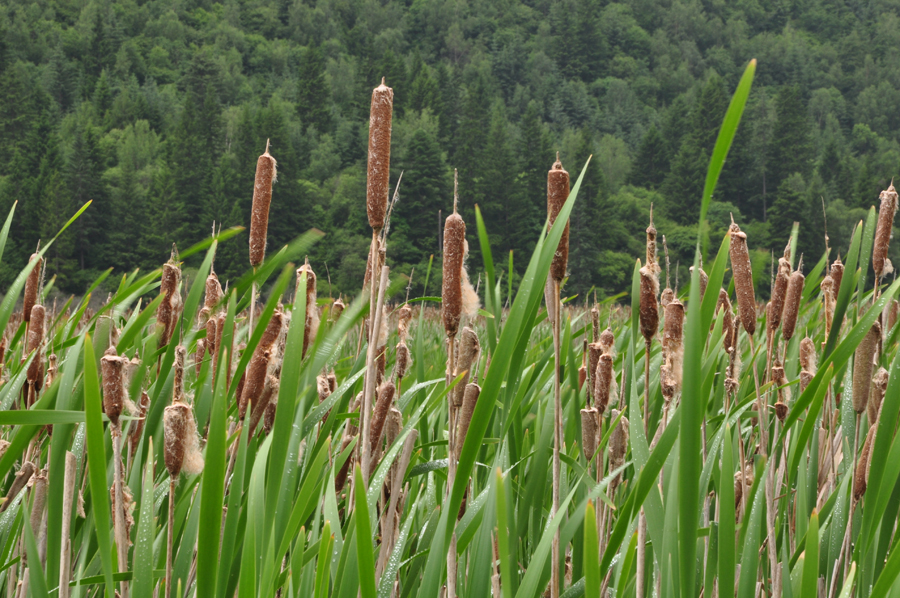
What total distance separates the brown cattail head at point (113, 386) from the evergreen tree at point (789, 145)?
6937 centimetres

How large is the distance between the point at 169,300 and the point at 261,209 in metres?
0.21

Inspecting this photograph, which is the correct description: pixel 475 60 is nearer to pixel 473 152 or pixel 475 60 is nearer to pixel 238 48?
pixel 238 48

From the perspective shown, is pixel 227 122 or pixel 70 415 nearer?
pixel 70 415

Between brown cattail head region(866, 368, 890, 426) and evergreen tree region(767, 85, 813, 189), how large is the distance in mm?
68532

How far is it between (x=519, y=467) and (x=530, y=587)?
2.51 ft

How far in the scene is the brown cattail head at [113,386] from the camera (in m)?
0.71

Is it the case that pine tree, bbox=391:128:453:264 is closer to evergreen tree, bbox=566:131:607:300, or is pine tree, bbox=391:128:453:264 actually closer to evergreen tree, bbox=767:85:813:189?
evergreen tree, bbox=566:131:607:300

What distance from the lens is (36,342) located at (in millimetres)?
1393

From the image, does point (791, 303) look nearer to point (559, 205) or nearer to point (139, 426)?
point (559, 205)

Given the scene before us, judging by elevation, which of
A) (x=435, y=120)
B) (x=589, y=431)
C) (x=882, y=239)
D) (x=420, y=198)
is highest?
(x=435, y=120)

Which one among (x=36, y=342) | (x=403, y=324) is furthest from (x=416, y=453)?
(x=36, y=342)

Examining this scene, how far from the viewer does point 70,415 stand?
0.73 meters

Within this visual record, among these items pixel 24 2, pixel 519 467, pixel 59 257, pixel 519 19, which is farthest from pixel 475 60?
pixel 519 467

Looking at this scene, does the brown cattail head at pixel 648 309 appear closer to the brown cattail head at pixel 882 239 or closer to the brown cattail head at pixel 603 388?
the brown cattail head at pixel 603 388
